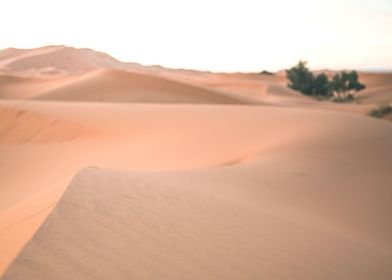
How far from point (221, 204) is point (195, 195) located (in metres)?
0.22

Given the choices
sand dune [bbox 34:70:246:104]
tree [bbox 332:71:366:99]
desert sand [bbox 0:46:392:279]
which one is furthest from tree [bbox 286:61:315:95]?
desert sand [bbox 0:46:392:279]

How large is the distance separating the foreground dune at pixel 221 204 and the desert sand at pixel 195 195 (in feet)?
0.04

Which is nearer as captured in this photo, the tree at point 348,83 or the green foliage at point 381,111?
the green foliage at point 381,111

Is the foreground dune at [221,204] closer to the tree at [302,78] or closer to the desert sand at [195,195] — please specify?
the desert sand at [195,195]

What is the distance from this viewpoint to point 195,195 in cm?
287

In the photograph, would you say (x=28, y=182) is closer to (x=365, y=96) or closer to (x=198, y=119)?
(x=198, y=119)

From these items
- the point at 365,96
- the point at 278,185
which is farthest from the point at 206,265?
the point at 365,96

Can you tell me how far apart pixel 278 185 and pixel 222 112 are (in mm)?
5696

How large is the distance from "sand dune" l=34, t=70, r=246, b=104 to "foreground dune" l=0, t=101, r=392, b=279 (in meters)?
10.6

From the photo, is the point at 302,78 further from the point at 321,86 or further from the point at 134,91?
the point at 134,91

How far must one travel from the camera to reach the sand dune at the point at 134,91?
18.5m

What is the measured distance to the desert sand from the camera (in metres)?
1.73

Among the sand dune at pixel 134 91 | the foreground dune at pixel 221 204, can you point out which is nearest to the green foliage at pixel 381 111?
the sand dune at pixel 134 91

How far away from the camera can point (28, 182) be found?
5.91 m
